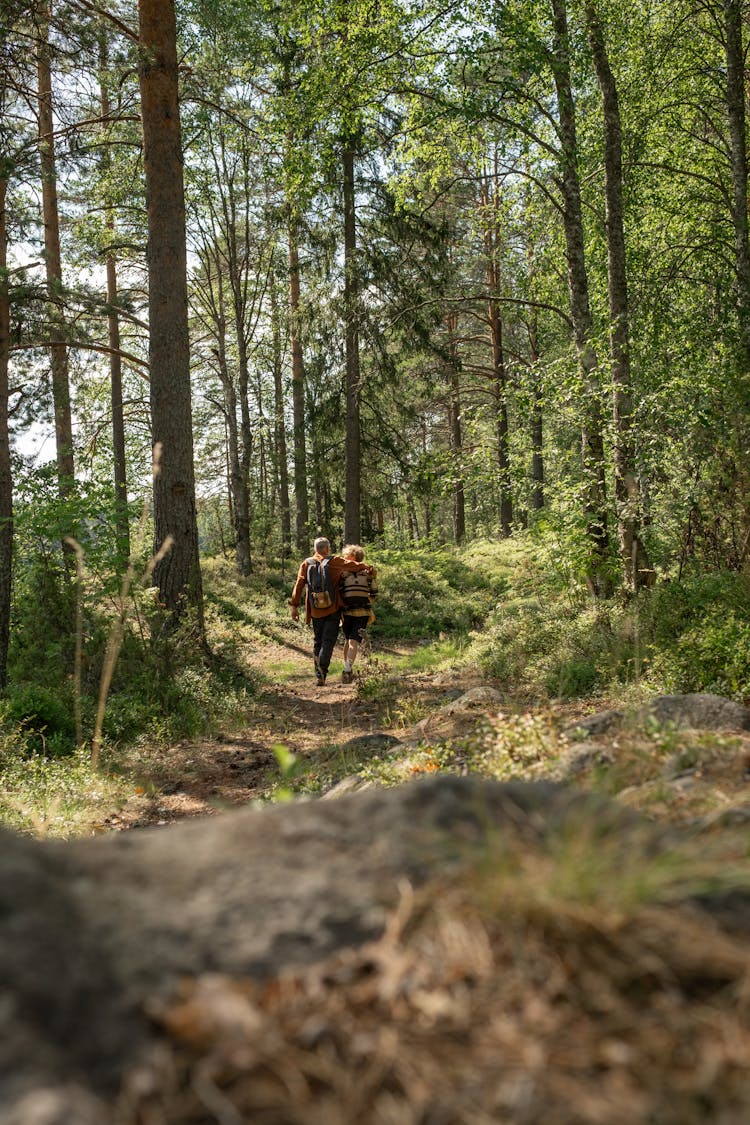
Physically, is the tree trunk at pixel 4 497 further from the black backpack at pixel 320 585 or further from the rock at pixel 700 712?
the rock at pixel 700 712

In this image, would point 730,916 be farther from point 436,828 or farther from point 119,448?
point 119,448

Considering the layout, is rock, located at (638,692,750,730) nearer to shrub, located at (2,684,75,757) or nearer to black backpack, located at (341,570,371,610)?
shrub, located at (2,684,75,757)

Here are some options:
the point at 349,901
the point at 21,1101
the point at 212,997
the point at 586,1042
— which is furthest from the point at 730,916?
the point at 21,1101

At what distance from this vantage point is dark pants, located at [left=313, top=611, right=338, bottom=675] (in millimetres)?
10492

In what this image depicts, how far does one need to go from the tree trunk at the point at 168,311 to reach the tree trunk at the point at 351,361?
7420 mm

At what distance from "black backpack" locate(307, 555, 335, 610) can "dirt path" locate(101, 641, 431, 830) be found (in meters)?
1.21

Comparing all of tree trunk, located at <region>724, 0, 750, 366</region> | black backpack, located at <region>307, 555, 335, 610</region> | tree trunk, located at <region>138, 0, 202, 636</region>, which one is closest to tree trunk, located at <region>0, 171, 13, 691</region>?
tree trunk, located at <region>138, 0, 202, 636</region>

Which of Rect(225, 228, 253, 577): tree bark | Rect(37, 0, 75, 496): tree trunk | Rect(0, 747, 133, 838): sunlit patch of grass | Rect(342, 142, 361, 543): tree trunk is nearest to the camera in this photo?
Rect(0, 747, 133, 838): sunlit patch of grass

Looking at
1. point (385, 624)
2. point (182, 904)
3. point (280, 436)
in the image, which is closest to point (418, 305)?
point (385, 624)

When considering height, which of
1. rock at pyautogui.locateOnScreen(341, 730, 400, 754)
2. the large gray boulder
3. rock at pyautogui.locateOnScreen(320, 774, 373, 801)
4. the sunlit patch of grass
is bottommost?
the sunlit patch of grass

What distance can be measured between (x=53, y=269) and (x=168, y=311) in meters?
8.19

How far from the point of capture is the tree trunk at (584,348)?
9414 millimetres

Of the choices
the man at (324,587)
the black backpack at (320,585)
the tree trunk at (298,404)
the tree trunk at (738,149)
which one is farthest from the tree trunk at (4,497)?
the tree trunk at (738,149)

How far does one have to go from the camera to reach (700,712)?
15.0 feet
